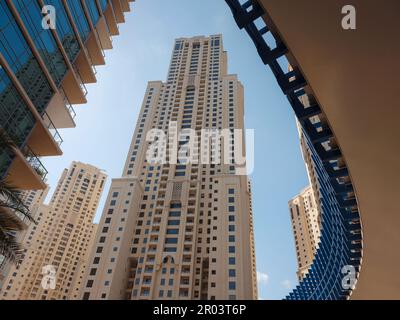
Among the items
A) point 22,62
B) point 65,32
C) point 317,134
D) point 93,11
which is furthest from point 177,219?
point 317,134

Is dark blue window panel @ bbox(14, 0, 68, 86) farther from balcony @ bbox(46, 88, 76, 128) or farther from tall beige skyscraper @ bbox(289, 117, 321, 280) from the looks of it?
tall beige skyscraper @ bbox(289, 117, 321, 280)

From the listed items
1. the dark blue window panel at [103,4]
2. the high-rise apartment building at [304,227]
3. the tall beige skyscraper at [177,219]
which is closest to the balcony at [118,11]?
the dark blue window panel at [103,4]

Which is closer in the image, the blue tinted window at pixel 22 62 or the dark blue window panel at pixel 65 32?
the blue tinted window at pixel 22 62

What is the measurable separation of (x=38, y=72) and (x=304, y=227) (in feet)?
362

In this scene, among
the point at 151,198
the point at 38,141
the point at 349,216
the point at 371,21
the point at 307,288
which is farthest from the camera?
the point at 151,198

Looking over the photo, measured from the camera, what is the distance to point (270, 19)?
7.96 m

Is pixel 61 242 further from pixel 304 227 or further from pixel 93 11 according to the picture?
pixel 93 11

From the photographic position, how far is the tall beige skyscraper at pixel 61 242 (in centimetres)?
9794

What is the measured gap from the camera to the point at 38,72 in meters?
18.9

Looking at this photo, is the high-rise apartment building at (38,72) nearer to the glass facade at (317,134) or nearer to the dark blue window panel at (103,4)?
the dark blue window panel at (103,4)

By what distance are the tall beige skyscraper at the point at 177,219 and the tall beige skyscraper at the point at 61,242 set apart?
42.7 metres

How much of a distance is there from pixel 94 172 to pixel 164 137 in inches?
2244
